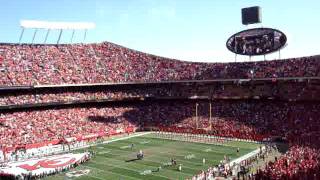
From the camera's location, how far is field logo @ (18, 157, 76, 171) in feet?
117

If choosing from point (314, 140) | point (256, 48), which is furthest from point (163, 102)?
point (314, 140)

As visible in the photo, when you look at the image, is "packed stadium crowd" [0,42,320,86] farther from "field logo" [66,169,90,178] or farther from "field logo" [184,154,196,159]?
"field logo" [66,169,90,178]

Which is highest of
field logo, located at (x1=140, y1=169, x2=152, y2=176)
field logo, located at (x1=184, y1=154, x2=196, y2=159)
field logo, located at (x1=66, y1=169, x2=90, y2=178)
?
field logo, located at (x1=184, y1=154, x2=196, y2=159)

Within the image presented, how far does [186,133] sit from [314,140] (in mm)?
18600

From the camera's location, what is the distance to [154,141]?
48.2 m

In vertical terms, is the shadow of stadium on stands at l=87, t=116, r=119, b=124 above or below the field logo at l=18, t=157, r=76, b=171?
above

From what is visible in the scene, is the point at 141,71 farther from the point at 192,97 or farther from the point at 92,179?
the point at 92,179

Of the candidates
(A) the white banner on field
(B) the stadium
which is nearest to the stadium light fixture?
(B) the stadium

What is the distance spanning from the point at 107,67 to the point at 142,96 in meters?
7.83

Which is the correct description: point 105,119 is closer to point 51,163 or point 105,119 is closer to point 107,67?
point 107,67

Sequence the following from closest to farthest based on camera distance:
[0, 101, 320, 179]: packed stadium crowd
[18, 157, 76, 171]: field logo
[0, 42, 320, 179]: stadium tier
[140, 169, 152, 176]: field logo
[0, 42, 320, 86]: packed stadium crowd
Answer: [140, 169, 152, 176]: field logo → [18, 157, 76, 171]: field logo → [0, 101, 320, 179]: packed stadium crowd → [0, 42, 320, 179]: stadium tier → [0, 42, 320, 86]: packed stadium crowd

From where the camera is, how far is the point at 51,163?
36875mm

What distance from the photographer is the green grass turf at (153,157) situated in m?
33.0

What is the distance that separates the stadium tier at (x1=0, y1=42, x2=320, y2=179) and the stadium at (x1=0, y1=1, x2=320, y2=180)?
0.15m
